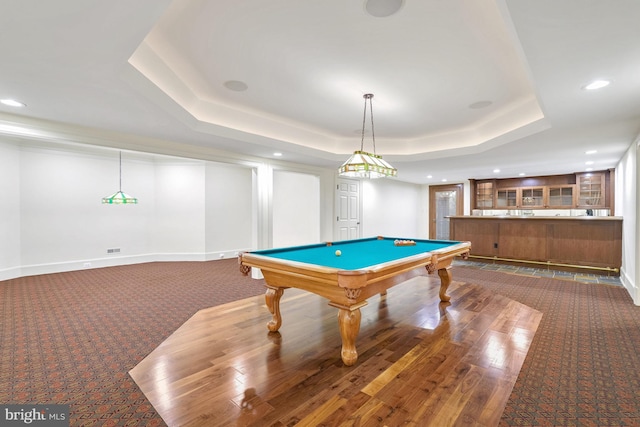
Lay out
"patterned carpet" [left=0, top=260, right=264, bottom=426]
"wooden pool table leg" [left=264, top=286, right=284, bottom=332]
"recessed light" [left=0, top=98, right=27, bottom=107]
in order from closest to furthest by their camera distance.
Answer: "patterned carpet" [left=0, top=260, right=264, bottom=426]
"recessed light" [left=0, top=98, right=27, bottom=107]
"wooden pool table leg" [left=264, top=286, right=284, bottom=332]

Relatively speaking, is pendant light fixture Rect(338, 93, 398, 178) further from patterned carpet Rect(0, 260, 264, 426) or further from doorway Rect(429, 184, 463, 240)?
doorway Rect(429, 184, 463, 240)

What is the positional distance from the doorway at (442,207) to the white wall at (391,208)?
0.38 m

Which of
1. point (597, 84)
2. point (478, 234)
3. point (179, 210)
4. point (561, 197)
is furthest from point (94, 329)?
point (561, 197)

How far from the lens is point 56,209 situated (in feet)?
19.5

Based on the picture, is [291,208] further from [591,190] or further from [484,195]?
[591,190]

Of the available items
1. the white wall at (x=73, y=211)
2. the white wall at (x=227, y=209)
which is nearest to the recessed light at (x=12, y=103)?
the white wall at (x=73, y=211)

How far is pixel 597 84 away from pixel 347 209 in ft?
17.3

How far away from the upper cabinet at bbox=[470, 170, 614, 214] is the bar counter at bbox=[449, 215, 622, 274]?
2411mm

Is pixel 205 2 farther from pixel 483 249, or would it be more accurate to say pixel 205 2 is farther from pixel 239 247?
pixel 483 249

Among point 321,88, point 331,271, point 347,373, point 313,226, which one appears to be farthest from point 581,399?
point 313,226

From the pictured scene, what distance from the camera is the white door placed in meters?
7.14

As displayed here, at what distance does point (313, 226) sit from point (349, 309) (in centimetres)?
448

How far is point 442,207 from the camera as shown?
10.4m

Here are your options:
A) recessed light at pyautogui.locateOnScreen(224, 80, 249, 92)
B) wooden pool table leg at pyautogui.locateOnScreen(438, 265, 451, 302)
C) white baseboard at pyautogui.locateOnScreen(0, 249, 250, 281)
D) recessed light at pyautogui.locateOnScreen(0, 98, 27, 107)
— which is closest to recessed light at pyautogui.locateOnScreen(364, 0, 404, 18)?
recessed light at pyautogui.locateOnScreen(224, 80, 249, 92)
